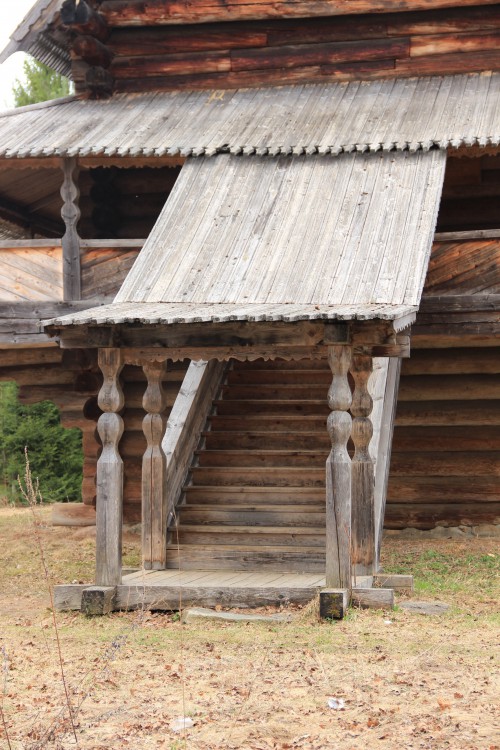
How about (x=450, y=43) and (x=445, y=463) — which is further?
(x=445, y=463)

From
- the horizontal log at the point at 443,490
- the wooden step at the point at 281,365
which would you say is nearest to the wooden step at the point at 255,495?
the wooden step at the point at 281,365

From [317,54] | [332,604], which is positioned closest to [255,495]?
[332,604]

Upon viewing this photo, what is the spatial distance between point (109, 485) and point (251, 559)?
1.59 meters

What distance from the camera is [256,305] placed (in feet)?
30.5

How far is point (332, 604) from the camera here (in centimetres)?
833

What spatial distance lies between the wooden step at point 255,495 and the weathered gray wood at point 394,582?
1.14 m

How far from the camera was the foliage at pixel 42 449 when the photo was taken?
2239 cm

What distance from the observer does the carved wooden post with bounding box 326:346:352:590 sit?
8648mm

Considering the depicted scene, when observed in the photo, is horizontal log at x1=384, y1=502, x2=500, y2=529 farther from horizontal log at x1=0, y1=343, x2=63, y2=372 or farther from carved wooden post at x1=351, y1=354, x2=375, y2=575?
horizontal log at x1=0, y1=343, x2=63, y2=372

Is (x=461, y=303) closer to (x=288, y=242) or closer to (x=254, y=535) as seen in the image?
(x=288, y=242)

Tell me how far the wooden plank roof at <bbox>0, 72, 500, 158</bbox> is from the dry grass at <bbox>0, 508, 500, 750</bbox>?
4597 millimetres

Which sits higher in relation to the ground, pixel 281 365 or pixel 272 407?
pixel 281 365

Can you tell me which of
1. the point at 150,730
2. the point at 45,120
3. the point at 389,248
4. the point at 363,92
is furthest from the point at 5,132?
the point at 150,730

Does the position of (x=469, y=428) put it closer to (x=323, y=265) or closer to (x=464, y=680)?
(x=323, y=265)
